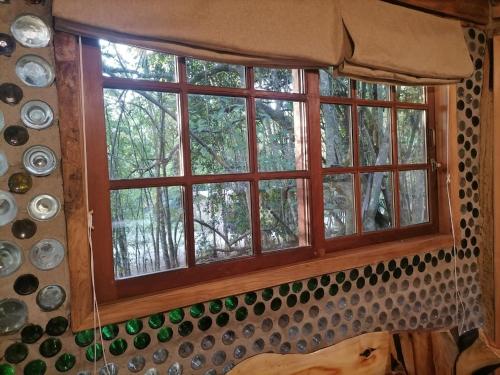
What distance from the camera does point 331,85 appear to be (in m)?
1.77

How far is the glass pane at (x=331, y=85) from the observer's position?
1.75m

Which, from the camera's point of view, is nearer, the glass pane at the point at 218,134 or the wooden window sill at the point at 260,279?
the wooden window sill at the point at 260,279

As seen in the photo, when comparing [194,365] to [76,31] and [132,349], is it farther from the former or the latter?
[76,31]

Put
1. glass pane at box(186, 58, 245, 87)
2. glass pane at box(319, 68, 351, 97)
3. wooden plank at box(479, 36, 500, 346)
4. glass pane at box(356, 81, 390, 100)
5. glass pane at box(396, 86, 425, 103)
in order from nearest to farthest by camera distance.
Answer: glass pane at box(186, 58, 245, 87), glass pane at box(319, 68, 351, 97), glass pane at box(356, 81, 390, 100), glass pane at box(396, 86, 425, 103), wooden plank at box(479, 36, 500, 346)

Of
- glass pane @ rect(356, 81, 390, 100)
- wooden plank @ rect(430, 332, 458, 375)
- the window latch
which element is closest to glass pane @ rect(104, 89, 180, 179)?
glass pane @ rect(356, 81, 390, 100)

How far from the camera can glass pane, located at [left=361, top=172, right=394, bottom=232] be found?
1.90 meters

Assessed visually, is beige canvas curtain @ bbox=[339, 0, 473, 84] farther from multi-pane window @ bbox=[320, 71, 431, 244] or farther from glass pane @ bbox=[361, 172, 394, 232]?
glass pane @ bbox=[361, 172, 394, 232]

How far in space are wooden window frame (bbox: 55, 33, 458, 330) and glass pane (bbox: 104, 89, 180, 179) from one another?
0.08 meters

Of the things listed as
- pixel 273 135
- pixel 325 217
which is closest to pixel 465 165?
pixel 325 217

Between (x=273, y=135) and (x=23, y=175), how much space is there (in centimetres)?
91

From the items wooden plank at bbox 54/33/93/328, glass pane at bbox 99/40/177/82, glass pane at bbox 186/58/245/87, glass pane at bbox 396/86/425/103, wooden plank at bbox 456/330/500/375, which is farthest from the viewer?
glass pane at bbox 396/86/425/103

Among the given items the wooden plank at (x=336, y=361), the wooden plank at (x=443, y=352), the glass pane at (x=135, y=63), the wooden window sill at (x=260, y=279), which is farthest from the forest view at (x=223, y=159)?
the wooden plank at (x=443, y=352)

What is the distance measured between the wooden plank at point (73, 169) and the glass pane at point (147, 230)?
0.52ft

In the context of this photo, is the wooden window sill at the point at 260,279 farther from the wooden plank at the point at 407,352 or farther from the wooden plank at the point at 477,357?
the wooden plank at the point at 477,357
